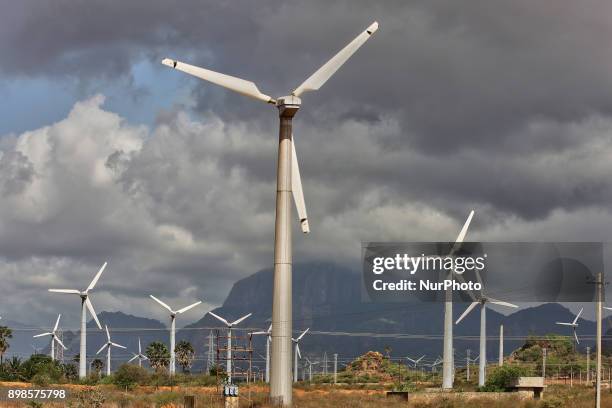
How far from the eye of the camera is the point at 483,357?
534ft

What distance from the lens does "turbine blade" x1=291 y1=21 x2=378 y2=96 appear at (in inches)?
3716

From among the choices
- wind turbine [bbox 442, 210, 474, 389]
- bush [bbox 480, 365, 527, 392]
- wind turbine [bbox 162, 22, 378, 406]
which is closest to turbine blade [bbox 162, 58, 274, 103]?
wind turbine [bbox 162, 22, 378, 406]

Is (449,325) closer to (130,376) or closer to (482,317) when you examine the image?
(482,317)

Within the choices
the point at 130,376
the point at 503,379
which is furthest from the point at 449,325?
the point at 130,376

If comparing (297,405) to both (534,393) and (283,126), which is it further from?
(534,393)

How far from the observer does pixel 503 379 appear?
490 ft

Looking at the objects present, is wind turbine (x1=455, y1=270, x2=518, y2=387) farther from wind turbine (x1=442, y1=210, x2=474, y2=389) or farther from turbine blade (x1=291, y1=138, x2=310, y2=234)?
turbine blade (x1=291, y1=138, x2=310, y2=234)

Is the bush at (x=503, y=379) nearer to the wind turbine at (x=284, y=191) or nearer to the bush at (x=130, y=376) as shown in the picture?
the bush at (x=130, y=376)

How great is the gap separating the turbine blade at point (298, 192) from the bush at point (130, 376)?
71.7m

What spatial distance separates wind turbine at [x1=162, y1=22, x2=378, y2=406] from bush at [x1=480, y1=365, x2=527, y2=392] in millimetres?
62292

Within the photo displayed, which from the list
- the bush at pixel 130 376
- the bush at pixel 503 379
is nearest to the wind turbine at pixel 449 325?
the bush at pixel 503 379

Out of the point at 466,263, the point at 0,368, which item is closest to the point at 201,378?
the point at 0,368

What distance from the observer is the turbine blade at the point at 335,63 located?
9438cm

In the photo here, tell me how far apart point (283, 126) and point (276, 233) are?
9.56 meters
